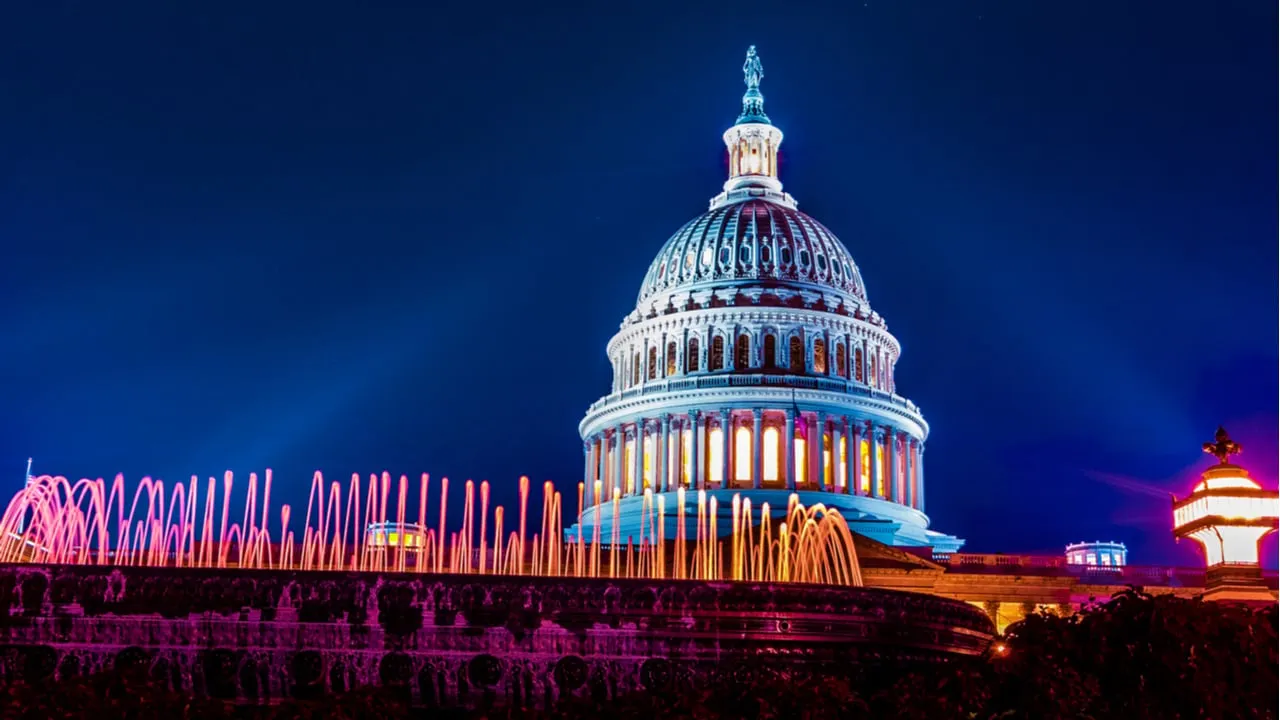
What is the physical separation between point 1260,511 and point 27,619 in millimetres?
21770

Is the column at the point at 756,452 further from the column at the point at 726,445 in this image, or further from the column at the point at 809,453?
the column at the point at 809,453

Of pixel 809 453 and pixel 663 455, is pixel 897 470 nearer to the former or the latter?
pixel 809 453

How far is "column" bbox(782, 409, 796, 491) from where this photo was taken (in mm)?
88688

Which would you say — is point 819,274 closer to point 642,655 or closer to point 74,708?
point 642,655

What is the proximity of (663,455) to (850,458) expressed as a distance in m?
12.1

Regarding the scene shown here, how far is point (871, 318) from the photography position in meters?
100

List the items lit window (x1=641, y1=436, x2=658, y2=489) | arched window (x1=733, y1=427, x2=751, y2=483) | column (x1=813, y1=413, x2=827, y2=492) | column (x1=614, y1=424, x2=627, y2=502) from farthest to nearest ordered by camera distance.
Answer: column (x1=614, y1=424, x2=627, y2=502) → lit window (x1=641, y1=436, x2=658, y2=489) → column (x1=813, y1=413, x2=827, y2=492) → arched window (x1=733, y1=427, x2=751, y2=483)

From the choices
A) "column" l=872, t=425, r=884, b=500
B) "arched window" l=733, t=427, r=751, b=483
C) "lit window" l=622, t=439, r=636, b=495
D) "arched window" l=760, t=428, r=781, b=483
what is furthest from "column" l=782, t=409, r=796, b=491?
"lit window" l=622, t=439, r=636, b=495

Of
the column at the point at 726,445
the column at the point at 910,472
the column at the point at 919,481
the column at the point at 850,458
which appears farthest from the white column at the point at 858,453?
the column at the point at 726,445

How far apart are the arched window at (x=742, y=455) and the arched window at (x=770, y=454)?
105 centimetres

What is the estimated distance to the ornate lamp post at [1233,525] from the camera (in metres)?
25.6

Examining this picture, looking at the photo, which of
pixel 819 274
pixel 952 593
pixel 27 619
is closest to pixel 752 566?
pixel 952 593

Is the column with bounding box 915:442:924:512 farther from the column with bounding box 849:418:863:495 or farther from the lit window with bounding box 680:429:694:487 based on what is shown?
the lit window with bounding box 680:429:694:487

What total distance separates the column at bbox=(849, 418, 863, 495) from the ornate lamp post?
6341 cm
